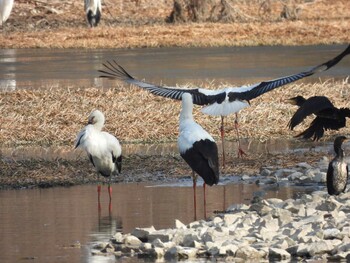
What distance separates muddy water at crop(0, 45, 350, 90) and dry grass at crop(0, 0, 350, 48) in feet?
Answer: 3.50

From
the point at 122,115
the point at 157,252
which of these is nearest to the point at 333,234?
the point at 157,252

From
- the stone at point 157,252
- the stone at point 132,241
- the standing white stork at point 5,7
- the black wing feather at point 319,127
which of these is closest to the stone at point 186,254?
the stone at point 157,252

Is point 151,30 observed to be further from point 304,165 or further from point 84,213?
point 84,213

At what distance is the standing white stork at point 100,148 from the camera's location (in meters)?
12.3

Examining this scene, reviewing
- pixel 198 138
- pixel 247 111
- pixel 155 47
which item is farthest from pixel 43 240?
pixel 155 47

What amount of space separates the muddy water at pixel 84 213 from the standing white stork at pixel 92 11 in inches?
834

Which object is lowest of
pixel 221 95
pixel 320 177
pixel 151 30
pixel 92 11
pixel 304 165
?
pixel 320 177

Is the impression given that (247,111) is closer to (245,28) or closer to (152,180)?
(152,180)

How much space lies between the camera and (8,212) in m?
11.2

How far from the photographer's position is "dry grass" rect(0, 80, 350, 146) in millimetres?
16547

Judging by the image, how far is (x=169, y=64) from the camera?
2883 cm

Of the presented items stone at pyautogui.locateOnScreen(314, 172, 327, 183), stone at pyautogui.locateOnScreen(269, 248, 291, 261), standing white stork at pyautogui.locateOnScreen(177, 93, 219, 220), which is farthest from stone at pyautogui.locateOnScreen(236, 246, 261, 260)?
stone at pyautogui.locateOnScreen(314, 172, 327, 183)

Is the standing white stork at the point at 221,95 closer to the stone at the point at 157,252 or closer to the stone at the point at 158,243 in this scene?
the stone at the point at 158,243

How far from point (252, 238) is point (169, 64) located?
63.8ft
